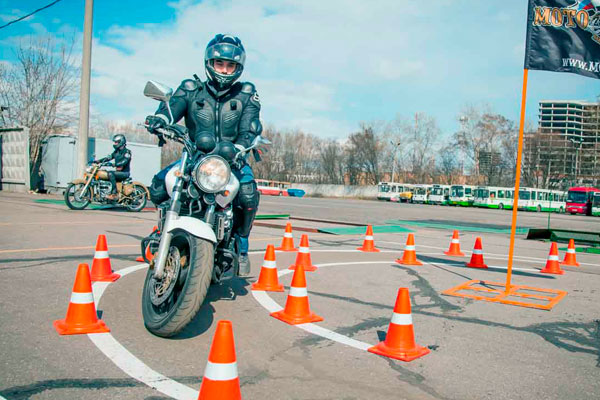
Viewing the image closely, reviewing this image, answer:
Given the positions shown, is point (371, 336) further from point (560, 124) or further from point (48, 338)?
point (560, 124)

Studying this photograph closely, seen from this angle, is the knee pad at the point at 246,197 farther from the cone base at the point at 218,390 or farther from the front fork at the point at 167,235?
the cone base at the point at 218,390

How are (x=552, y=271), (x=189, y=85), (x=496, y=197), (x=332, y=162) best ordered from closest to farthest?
1. (x=189, y=85)
2. (x=552, y=271)
3. (x=496, y=197)
4. (x=332, y=162)

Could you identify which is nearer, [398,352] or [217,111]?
[398,352]

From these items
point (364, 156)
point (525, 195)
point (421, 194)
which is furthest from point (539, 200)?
point (364, 156)

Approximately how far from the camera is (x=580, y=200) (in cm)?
5462

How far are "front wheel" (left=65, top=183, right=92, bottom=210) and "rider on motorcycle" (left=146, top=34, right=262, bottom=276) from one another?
1164cm

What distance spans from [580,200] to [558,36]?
54.6m

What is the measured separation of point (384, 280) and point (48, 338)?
4.74m

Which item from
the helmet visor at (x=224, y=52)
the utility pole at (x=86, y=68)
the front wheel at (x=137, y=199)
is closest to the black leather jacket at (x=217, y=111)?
the helmet visor at (x=224, y=52)

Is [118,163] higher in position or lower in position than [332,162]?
lower

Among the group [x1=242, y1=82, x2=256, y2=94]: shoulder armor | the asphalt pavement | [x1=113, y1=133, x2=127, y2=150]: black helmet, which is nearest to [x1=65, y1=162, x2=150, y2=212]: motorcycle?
[x1=113, y1=133, x2=127, y2=150]: black helmet

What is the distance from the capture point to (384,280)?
749 centimetres

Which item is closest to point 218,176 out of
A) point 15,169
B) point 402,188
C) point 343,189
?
point 15,169

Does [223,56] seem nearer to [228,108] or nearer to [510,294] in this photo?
[228,108]
